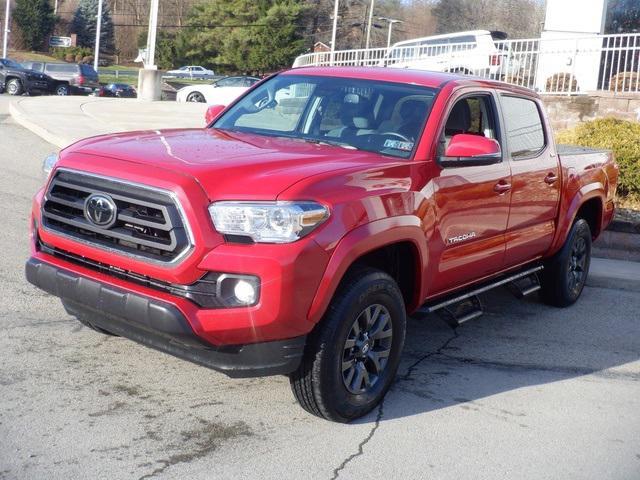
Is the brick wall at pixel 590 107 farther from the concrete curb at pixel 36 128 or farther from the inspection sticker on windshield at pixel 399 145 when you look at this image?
the inspection sticker on windshield at pixel 399 145

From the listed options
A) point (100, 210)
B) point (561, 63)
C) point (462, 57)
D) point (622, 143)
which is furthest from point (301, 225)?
point (462, 57)

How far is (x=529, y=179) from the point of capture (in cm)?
640

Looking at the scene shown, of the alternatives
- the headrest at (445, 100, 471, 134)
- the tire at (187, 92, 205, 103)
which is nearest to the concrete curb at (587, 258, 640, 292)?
the headrest at (445, 100, 471, 134)

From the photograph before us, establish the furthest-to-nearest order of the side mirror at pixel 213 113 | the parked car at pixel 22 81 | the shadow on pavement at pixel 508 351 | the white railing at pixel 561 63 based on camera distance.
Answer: the parked car at pixel 22 81
the white railing at pixel 561 63
the side mirror at pixel 213 113
the shadow on pavement at pixel 508 351

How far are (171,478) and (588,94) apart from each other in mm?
13709

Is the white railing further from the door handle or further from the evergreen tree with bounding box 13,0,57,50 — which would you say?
the evergreen tree with bounding box 13,0,57,50

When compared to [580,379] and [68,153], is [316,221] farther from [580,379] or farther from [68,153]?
[580,379]

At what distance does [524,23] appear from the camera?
6250 cm

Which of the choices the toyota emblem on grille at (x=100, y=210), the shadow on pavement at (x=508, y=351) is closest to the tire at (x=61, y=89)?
the shadow on pavement at (x=508, y=351)

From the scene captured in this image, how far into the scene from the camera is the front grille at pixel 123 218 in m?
4.23

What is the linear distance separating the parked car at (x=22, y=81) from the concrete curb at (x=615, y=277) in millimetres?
32337

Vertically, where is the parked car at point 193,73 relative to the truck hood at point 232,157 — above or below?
above

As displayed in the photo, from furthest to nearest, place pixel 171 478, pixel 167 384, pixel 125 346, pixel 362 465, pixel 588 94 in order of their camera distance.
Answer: pixel 588 94, pixel 125 346, pixel 167 384, pixel 362 465, pixel 171 478

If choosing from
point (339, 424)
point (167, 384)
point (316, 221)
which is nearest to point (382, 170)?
point (316, 221)
